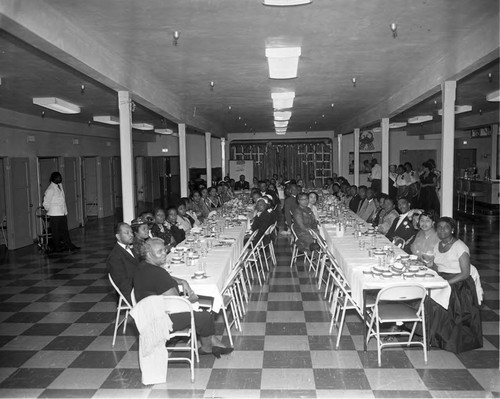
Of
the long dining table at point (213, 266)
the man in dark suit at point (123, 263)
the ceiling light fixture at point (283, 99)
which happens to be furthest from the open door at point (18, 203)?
the man in dark suit at point (123, 263)

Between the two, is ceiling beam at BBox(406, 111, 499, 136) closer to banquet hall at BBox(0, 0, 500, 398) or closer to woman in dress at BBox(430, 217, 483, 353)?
banquet hall at BBox(0, 0, 500, 398)

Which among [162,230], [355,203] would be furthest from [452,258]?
[355,203]

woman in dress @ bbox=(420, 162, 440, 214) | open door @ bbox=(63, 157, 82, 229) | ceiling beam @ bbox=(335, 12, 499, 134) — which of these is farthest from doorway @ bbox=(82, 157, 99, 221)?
ceiling beam @ bbox=(335, 12, 499, 134)

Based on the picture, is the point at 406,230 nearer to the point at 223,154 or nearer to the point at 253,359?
the point at 253,359

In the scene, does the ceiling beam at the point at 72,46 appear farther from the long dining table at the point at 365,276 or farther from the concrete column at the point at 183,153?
the concrete column at the point at 183,153

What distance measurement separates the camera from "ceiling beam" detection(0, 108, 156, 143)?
11520 millimetres

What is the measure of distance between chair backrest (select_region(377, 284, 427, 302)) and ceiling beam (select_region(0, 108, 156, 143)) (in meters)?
9.39

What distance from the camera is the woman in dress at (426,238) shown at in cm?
606

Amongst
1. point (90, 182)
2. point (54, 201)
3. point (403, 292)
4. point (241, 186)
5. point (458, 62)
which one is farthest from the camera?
point (241, 186)

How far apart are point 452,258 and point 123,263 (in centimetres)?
329

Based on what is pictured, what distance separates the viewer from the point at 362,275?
5.31m

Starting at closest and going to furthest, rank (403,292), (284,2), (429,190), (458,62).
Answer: (284,2) < (403,292) < (458,62) < (429,190)

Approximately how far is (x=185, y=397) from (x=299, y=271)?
464cm

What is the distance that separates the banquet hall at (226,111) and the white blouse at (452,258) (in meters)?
0.79
